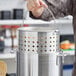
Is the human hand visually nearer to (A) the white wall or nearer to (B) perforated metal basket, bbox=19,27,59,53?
(B) perforated metal basket, bbox=19,27,59,53

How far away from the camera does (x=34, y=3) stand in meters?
0.88

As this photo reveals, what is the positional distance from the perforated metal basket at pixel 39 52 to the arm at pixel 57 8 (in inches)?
7.4

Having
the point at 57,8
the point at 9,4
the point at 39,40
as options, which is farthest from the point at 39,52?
the point at 9,4

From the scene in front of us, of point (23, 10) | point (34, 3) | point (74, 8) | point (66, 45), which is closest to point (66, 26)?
point (66, 45)

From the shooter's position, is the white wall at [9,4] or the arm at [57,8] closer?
the arm at [57,8]

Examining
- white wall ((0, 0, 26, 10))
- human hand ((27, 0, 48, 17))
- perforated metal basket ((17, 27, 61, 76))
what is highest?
white wall ((0, 0, 26, 10))

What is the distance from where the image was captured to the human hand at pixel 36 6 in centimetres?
88

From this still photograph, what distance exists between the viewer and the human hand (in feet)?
2.88

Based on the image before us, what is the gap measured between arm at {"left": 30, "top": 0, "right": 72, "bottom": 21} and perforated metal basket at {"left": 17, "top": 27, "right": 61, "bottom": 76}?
0.19m

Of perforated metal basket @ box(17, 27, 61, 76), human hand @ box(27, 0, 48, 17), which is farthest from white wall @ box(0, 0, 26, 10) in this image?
perforated metal basket @ box(17, 27, 61, 76)

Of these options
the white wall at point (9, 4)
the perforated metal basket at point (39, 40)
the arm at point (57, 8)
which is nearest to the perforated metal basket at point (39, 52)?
the perforated metal basket at point (39, 40)

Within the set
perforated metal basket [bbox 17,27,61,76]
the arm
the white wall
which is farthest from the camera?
the white wall

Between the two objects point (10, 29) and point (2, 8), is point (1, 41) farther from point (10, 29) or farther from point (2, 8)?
point (2, 8)

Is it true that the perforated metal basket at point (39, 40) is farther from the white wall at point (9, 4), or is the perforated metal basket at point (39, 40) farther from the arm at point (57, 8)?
the white wall at point (9, 4)
